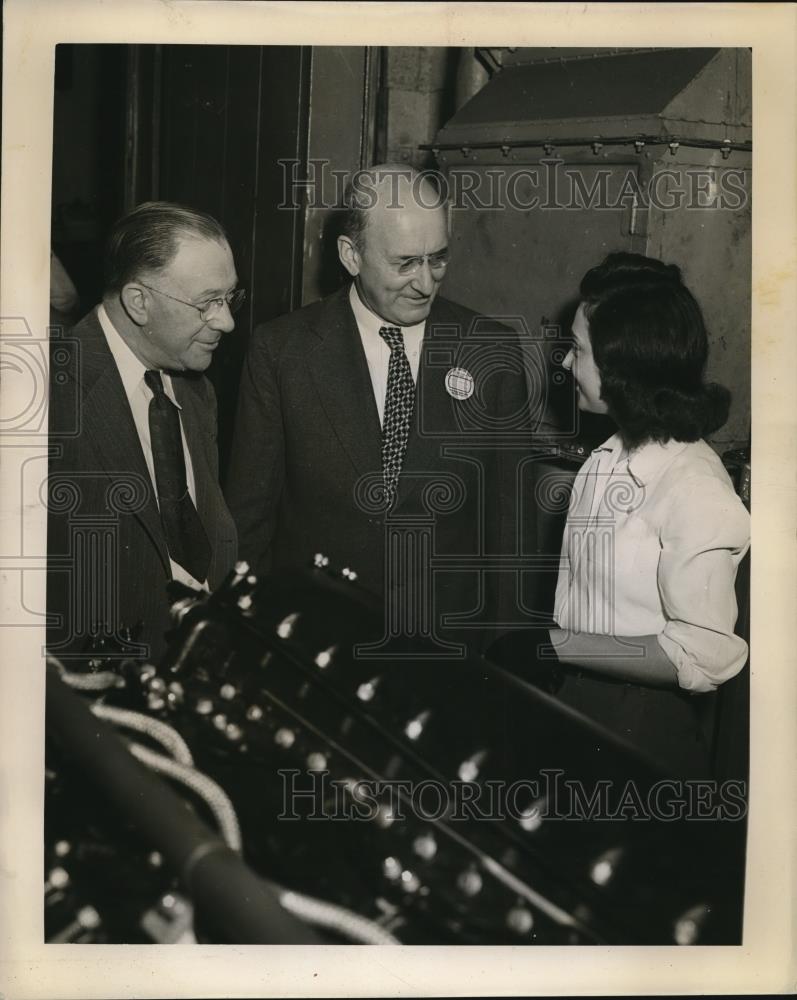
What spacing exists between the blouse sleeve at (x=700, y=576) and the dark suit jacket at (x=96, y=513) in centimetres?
81

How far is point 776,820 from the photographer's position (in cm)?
162

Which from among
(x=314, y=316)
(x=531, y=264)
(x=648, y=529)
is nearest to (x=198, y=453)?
(x=314, y=316)

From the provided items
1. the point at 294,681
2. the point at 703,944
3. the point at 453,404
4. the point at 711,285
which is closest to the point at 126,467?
the point at 294,681

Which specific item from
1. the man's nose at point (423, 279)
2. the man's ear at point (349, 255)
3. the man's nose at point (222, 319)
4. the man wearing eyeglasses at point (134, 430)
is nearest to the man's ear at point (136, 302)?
the man wearing eyeglasses at point (134, 430)

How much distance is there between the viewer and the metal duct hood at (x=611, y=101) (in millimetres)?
1593

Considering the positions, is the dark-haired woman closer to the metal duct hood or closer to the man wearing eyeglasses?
the metal duct hood

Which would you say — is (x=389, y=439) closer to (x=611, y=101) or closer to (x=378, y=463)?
(x=378, y=463)

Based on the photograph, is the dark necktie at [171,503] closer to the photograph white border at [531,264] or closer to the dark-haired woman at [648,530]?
the photograph white border at [531,264]

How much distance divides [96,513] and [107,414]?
16cm

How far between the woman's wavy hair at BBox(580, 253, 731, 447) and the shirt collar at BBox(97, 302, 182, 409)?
2.42 ft

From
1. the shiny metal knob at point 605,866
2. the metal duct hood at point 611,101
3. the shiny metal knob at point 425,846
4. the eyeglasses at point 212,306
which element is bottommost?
the shiny metal knob at point 605,866

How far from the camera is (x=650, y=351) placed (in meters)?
1.54

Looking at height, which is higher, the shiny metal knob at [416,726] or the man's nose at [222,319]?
the man's nose at [222,319]

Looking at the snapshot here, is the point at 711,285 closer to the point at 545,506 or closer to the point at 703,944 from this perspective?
the point at 545,506
